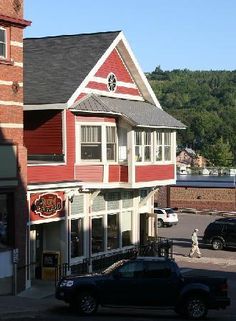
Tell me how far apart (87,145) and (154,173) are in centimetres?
380

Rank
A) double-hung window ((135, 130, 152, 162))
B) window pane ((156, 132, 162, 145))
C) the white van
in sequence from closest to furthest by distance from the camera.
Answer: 1. double-hung window ((135, 130, 152, 162))
2. window pane ((156, 132, 162, 145))
3. the white van

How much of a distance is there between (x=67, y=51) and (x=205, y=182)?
38265 millimetres

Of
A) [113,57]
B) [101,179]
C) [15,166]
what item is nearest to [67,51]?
[113,57]

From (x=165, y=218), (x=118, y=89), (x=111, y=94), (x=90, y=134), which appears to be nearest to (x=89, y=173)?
(x=90, y=134)

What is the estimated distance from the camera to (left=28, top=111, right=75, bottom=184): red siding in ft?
77.2

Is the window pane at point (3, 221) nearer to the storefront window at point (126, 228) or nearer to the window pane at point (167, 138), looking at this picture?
the storefront window at point (126, 228)

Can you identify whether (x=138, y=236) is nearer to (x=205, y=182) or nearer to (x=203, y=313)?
(x=203, y=313)

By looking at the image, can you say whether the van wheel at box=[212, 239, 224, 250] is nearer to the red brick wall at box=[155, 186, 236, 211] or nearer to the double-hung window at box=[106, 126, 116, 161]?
the double-hung window at box=[106, 126, 116, 161]

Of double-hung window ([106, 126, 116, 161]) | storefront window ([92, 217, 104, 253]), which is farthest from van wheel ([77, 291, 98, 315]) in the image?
double-hung window ([106, 126, 116, 161])

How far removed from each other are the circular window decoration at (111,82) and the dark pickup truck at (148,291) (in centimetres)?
1099

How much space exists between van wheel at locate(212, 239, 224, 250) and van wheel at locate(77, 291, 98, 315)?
19479mm

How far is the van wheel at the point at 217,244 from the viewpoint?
37303 millimetres

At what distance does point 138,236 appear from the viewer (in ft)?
101

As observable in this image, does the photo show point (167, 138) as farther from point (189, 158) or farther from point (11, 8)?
point (189, 158)
